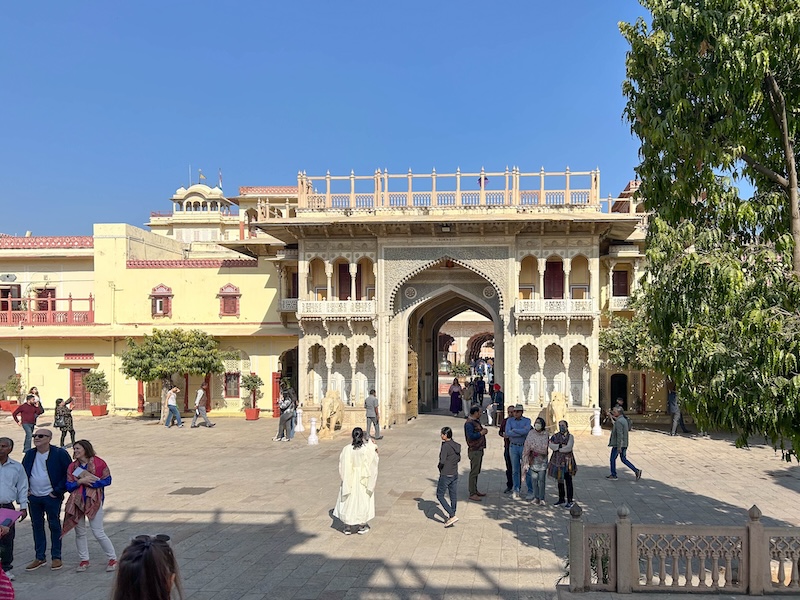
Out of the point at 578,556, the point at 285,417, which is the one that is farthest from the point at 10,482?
the point at 285,417

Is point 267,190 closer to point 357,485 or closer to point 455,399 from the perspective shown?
point 455,399

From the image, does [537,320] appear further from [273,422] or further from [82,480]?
[82,480]

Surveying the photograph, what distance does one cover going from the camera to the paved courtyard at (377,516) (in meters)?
6.89

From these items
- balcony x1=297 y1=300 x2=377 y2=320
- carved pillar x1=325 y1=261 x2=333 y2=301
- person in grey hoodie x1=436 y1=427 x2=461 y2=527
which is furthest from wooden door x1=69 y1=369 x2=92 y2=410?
person in grey hoodie x1=436 y1=427 x2=461 y2=527

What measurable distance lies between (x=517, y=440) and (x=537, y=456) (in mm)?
792

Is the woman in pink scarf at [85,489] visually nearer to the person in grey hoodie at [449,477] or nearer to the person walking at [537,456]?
the person in grey hoodie at [449,477]

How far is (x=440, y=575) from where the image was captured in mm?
Answer: 7031

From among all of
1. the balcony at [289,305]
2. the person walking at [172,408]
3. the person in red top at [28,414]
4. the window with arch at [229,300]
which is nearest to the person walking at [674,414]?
the balcony at [289,305]

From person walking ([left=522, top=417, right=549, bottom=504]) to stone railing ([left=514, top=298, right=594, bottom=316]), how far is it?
10.5 metres

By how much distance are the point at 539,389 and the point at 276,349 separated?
10.9 m

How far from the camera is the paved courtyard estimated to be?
6895 mm

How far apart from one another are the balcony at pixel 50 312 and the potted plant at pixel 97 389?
7.77 ft

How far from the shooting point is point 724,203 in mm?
5980

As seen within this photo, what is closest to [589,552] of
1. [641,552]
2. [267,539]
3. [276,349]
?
[641,552]
